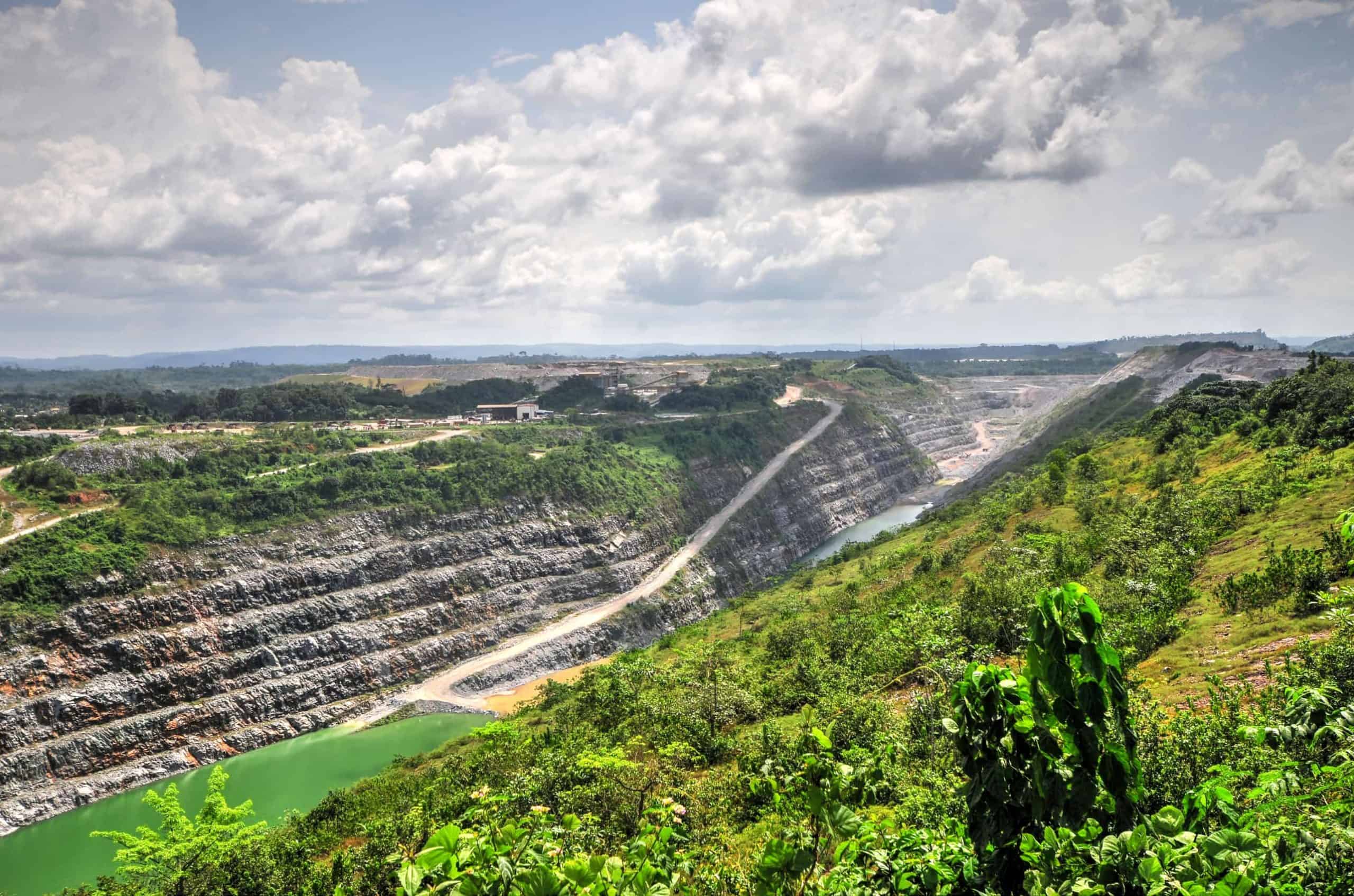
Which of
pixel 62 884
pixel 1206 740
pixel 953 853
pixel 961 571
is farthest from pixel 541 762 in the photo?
pixel 62 884

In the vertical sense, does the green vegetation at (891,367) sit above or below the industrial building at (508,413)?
above

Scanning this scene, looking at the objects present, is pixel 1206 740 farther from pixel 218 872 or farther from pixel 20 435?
pixel 20 435

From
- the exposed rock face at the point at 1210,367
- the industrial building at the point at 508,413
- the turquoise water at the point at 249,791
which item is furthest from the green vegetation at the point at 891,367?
the turquoise water at the point at 249,791

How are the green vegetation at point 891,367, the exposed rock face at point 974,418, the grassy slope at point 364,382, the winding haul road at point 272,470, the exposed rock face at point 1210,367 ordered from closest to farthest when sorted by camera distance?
1. the winding haul road at point 272,470
2. the exposed rock face at point 1210,367
3. the exposed rock face at point 974,418
4. the grassy slope at point 364,382
5. the green vegetation at point 891,367

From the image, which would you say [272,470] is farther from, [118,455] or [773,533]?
[773,533]

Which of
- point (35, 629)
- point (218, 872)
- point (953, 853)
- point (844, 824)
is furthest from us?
point (35, 629)

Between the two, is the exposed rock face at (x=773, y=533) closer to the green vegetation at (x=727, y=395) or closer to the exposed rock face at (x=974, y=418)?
the exposed rock face at (x=974, y=418)
